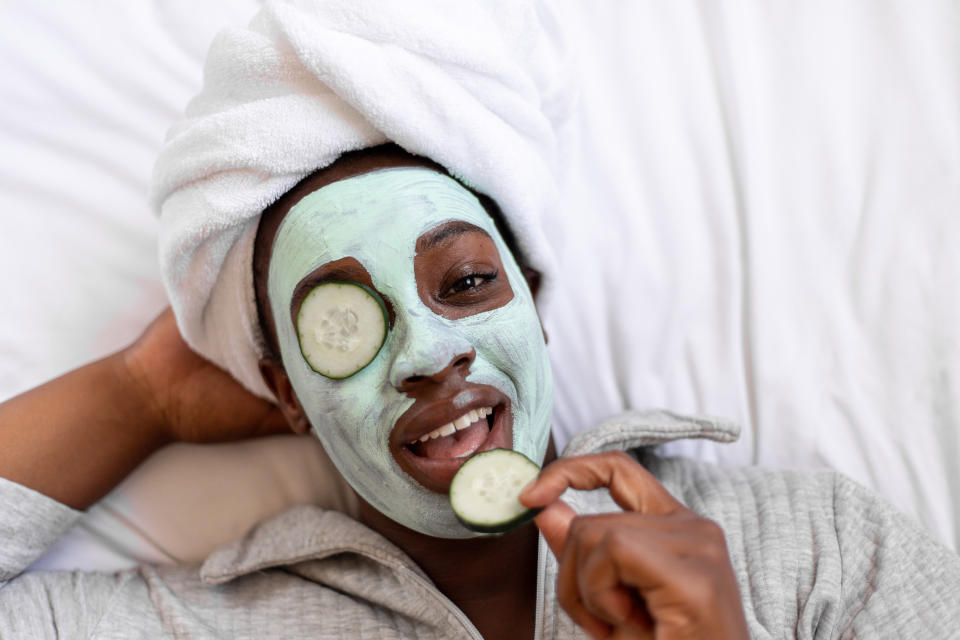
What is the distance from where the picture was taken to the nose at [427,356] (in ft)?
3.43

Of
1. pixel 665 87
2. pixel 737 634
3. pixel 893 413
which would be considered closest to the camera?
pixel 737 634

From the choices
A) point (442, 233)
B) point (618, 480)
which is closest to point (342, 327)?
point (442, 233)

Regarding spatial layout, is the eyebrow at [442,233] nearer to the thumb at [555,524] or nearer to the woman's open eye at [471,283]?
the woman's open eye at [471,283]

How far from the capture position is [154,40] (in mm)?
1670

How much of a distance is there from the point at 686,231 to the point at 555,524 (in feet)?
2.89

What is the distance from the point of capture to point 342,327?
3.61ft

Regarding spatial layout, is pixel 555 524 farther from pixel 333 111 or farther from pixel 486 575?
pixel 333 111

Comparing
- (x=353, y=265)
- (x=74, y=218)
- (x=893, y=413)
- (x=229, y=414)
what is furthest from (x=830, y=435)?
(x=74, y=218)

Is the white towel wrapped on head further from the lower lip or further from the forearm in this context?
the lower lip

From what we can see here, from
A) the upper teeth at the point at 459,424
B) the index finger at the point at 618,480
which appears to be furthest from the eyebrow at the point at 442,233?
the index finger at the point at 618,480

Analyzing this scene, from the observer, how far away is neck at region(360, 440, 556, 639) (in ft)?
4.19

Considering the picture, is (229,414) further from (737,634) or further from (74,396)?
(737,634)

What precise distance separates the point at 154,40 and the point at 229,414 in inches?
31.6

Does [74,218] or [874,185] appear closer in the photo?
[874,185]
